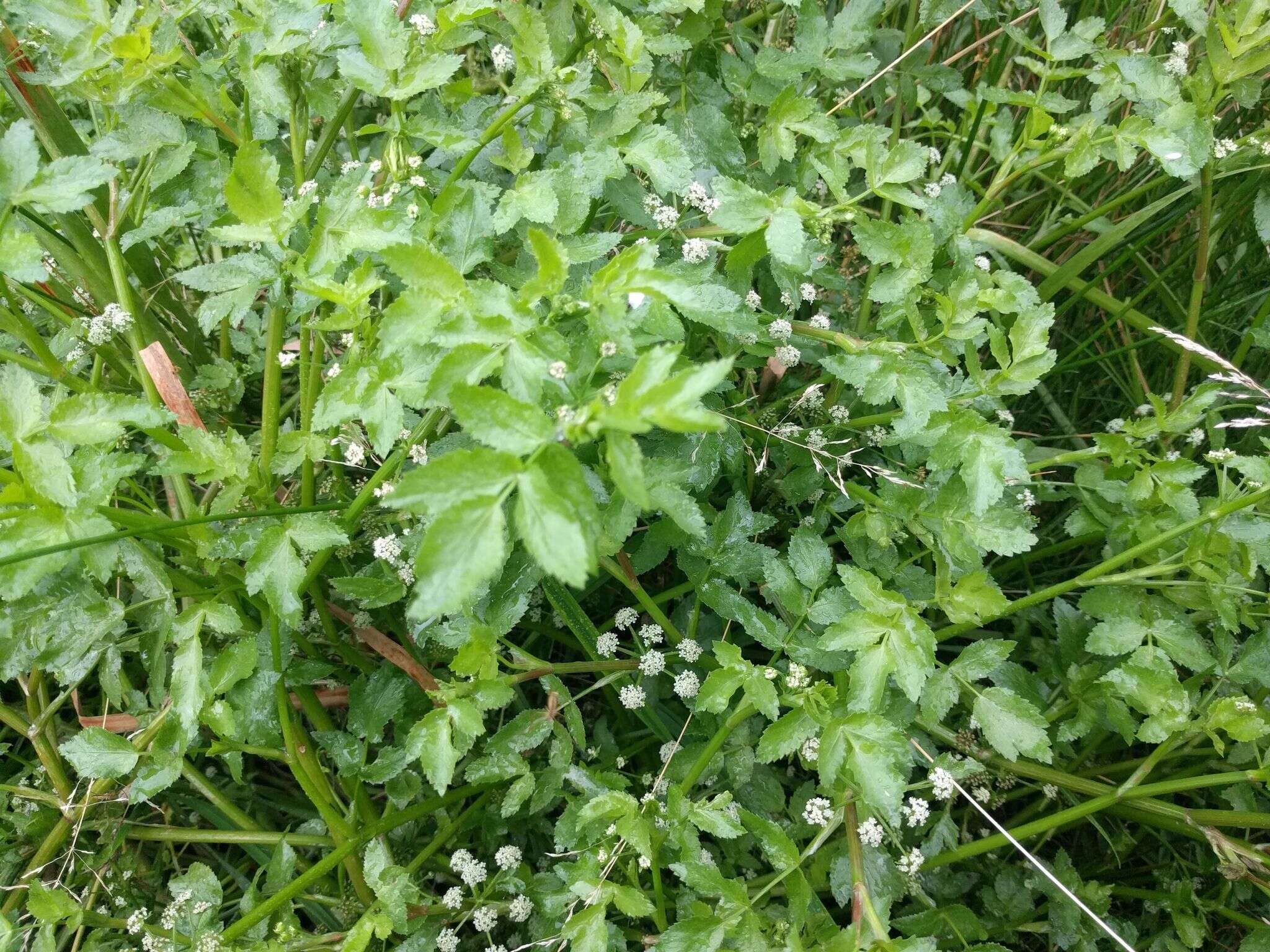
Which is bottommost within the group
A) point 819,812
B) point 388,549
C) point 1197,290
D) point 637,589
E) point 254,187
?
point 819,812

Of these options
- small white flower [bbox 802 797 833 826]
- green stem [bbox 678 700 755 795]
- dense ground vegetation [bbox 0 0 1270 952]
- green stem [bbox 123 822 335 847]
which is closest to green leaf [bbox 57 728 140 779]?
dense ground vegetation [bbox 0 0 1270 952]

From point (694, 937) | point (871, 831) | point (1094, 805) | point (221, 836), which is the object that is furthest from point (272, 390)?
point (1094, 805)

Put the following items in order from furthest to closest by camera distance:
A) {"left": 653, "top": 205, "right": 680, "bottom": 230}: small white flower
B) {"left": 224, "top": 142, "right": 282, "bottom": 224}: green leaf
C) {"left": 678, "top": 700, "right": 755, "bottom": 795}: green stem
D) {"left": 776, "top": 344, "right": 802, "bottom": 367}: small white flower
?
{"left": 776, "top": 344, "right": 802, "bottom": 367}: small white flower → {"left": 653, "top": 205, "right": 680, "bottom": 230}: small white flower → {"left": 678, "top": 700, "right": 755, "bottom": 795}: green stem → {"left": 224, "top": 142, "right": 282, "bottom": 224}: green leaf

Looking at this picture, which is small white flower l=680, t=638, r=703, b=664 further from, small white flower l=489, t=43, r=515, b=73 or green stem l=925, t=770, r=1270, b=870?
Answer: small white flower l=489, t=43, r=515, b=73

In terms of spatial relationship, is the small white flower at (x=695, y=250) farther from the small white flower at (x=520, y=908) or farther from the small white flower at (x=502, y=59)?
the small white flower at (x=520, y=908)

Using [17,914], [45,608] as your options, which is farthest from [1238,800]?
[17,914]

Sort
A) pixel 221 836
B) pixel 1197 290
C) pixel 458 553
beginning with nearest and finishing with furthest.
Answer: pixel 458 553 → pixel 221 836 → pixel 1197 290

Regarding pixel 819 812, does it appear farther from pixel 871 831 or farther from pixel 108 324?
pixel 108 324
